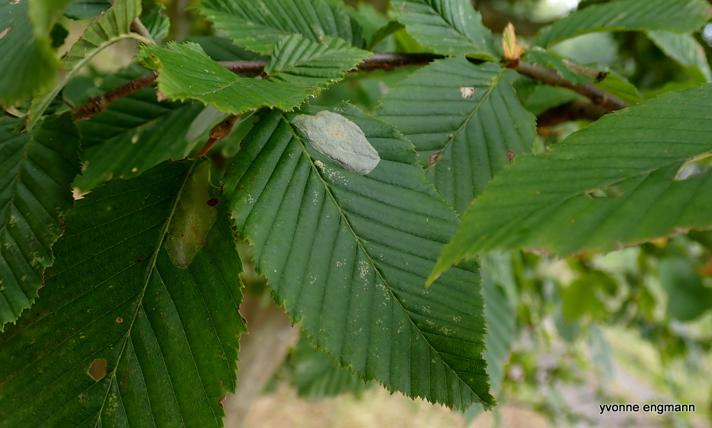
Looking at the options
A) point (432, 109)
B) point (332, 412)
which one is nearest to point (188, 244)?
point (432, 109)

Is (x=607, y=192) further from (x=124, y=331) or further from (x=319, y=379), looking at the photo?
(x=319, y=379)

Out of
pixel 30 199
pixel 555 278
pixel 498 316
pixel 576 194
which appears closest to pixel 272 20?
pixel 30 199

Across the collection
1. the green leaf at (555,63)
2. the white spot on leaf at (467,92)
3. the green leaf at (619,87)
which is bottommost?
the green leaf at (619,87)

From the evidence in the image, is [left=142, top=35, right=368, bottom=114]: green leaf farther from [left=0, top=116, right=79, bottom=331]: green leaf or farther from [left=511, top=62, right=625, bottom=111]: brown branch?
[left=511, top=62, right=625, bottom=111]: brown branch

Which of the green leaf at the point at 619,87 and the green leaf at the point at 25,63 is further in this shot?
the green leaf at the point at 619,87

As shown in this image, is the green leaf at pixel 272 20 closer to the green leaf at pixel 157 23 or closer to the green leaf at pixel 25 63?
the green leaf at pixel 157 23

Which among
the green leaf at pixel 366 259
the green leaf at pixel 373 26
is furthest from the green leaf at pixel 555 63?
the green leaf at pixel 366 259

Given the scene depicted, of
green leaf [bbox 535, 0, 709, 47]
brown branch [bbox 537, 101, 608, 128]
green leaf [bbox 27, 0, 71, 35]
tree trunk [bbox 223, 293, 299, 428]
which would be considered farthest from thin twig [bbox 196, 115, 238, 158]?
tree trunk [bbox 223, 293, 299, 428]
